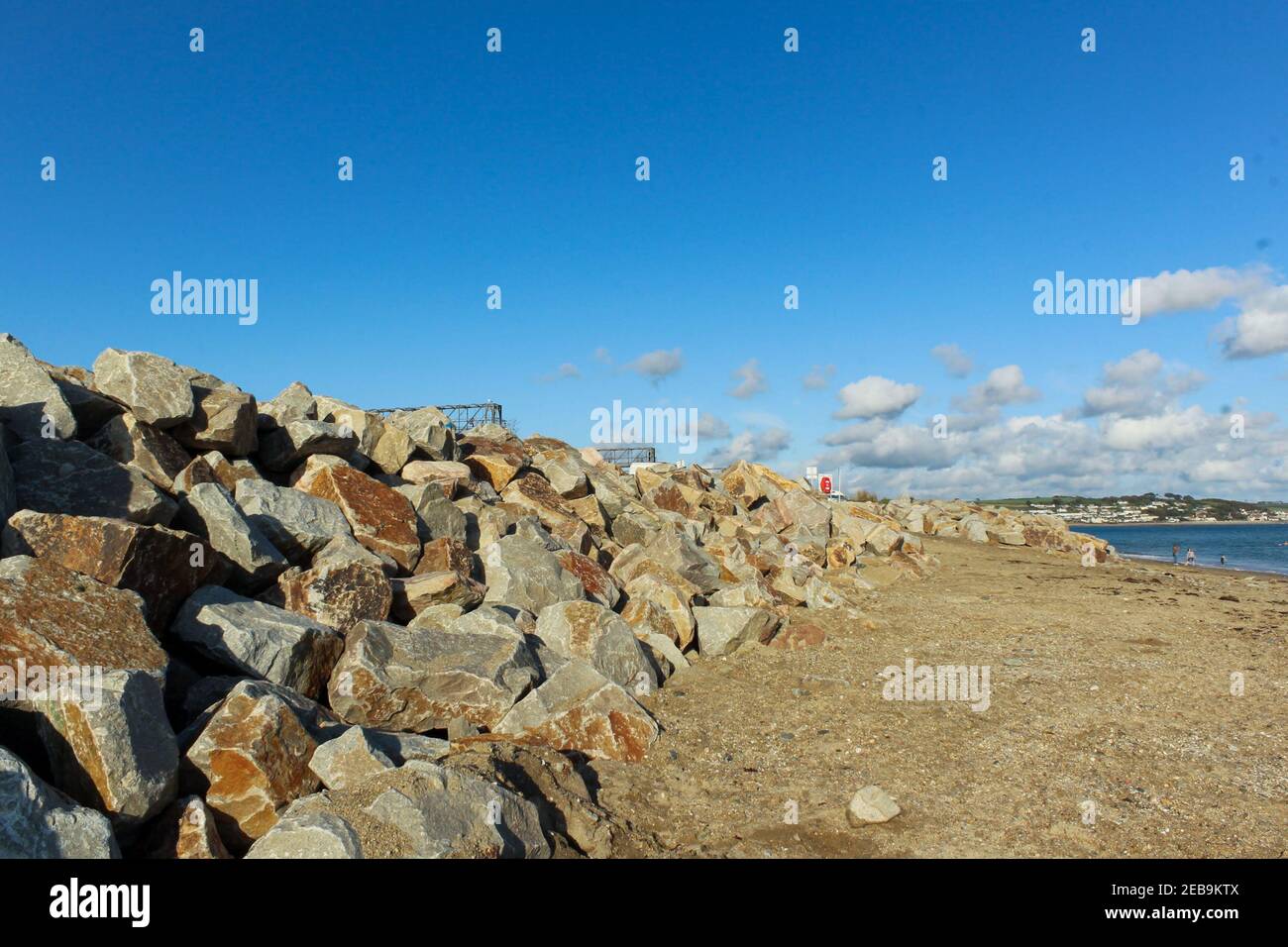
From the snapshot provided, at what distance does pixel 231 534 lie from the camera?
631cm

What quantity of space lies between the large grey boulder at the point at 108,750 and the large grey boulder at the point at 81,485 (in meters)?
2.52

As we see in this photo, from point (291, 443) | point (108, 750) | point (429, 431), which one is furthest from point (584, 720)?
point (429, 431)

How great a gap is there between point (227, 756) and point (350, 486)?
174 inches

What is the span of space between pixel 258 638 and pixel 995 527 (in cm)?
2612

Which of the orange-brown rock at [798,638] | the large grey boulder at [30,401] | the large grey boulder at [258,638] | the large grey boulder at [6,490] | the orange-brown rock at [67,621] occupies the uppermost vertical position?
the large grey boulder at [30,401]

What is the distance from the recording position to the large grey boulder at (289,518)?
22.8 feet

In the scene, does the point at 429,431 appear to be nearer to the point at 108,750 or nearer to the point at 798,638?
the point at 798,638

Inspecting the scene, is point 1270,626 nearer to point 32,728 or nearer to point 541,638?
point 541,638

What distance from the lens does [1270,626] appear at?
1177 centimetres

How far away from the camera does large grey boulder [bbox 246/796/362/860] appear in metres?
3.41

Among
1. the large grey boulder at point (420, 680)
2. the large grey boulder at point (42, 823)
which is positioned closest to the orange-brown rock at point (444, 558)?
the large grey boulder at point (420, 680)

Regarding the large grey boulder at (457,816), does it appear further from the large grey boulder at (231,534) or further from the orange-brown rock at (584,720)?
the large grey boulder at (231,534)

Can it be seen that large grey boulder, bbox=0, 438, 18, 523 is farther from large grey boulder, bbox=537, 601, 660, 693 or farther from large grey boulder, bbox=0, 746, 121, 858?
large grey boulder, bbox=537, 601, 660, 693
